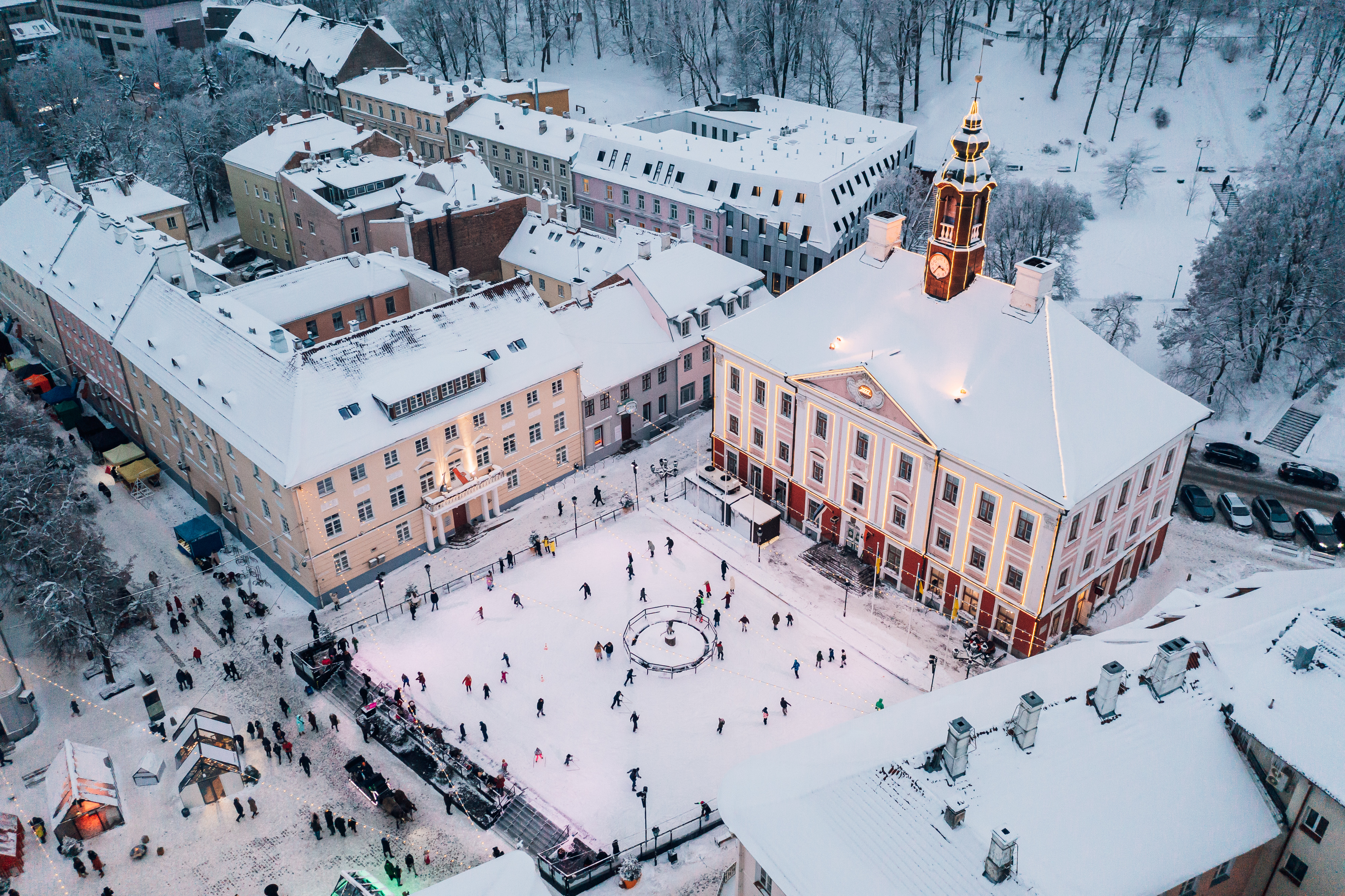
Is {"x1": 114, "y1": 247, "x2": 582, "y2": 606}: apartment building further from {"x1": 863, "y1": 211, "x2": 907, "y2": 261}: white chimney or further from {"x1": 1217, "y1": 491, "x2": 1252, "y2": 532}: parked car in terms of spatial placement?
{"x1": 1217, "y1": 491, "x2": 1252, "y2": 532}: parked car

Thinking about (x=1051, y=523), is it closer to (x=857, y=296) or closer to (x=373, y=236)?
(x=857, y=296)

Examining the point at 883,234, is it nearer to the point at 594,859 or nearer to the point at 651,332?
the point at 651,332

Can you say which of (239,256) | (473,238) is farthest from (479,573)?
(239,256)

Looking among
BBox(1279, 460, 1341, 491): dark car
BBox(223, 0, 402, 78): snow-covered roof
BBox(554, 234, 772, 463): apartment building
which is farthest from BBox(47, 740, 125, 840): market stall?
BBox(223, 0, 402, 78): snow-covered roof

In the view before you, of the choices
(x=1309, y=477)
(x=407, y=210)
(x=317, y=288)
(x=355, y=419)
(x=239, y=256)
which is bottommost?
(x=1309, y=477)

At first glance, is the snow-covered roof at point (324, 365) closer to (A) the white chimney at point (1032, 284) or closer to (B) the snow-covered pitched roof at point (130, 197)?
(B) the snow-covered pitched roof at point (130, 197)

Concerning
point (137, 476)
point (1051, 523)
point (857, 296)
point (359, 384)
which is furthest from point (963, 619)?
point (137, 476)
